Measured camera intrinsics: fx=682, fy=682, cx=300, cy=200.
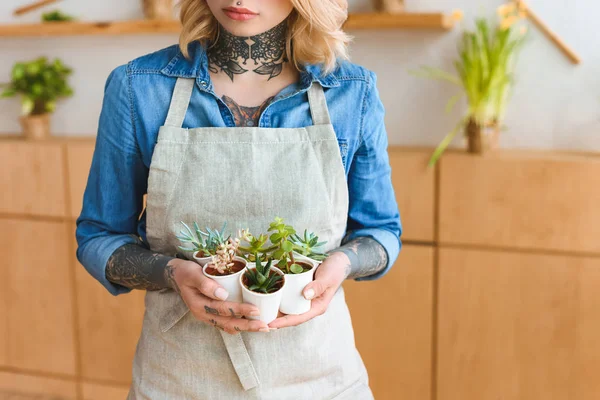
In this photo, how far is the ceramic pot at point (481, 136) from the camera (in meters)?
2.38

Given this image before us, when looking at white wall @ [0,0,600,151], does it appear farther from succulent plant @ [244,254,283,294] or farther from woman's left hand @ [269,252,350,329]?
succulent plant @ [244,254,283,294]

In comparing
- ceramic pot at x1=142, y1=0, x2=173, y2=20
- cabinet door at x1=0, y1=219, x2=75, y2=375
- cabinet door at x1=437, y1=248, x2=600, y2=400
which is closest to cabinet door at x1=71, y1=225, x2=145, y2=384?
cabinet door at x1=0, y1=219, x2=75, y2=375

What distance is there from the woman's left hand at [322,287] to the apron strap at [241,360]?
0.19m

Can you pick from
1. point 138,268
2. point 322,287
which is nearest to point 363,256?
point 322,287

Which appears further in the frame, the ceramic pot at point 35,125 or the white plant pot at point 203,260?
the ceramic pot at point 35,125

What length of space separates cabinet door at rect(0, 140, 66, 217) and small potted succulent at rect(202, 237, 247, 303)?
1977mm

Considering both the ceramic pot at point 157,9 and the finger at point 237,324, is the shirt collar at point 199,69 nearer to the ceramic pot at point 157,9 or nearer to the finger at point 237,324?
the finger at point 237,324

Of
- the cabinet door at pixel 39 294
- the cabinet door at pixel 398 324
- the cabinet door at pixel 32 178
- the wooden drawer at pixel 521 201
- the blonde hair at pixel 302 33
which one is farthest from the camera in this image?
the cabinet door at pixel 39 294

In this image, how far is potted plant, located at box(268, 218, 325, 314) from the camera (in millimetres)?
1085

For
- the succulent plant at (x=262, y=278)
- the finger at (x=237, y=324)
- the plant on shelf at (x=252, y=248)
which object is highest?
the plant on shelf at (x=252, y=248)

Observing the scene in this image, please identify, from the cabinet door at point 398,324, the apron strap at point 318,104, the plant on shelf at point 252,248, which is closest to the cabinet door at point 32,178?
the cabinet door at point 398,324

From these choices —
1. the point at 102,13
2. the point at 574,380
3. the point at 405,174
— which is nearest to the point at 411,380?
the point at 574,380

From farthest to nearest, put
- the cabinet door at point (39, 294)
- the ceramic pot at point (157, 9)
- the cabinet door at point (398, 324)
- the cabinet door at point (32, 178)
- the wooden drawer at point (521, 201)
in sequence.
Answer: the cabinet door at point (39, 294) < the cabinet door at point (32, 178) < the ceramic pot at point (157, 9) < the cabinet door at point (398, 324) < the wooden drawer at point (521, 201)

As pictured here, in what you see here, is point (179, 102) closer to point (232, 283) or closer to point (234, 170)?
point (234, 170)
